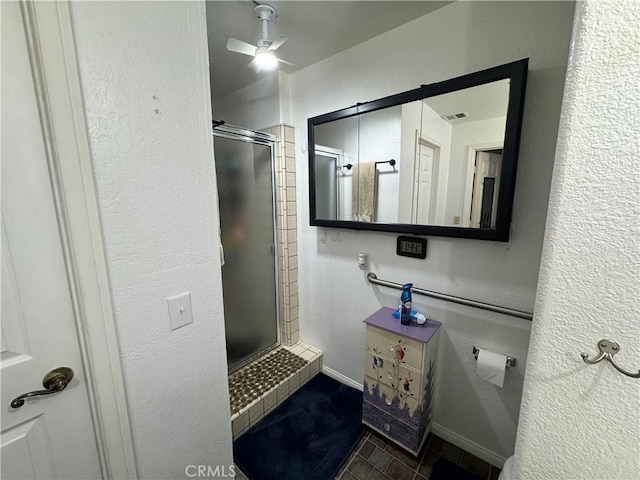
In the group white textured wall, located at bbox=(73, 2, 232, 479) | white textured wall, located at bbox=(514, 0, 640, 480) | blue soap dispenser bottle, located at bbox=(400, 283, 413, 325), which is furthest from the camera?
blue soap dispenser bottle, located at bbox=(400, 283, 413, 325)

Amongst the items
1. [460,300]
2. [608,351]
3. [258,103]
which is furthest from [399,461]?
[258,103]

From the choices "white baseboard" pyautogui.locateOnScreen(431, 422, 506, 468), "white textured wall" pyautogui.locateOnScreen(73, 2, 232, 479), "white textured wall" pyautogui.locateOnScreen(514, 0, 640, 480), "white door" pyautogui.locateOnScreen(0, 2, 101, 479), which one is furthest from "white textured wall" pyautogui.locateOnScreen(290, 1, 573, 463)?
"white door" pyautogui.locateOnScreen(0, 2, 101, 479)

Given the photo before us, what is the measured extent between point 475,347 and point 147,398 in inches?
59.1

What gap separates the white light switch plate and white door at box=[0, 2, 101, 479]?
23 centimetres

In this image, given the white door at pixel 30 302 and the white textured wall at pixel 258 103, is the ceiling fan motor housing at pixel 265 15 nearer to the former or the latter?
the white textured wall at pixel 258 103

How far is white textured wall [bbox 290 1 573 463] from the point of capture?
1.13m

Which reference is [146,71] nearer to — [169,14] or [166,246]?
[169,14]

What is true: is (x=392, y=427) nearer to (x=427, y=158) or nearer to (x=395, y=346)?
(x=395, y=346)

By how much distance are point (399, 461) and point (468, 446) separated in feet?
1.37

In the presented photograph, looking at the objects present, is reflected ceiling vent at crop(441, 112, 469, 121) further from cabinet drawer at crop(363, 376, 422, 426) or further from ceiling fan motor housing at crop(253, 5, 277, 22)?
cabinet drawer at crop(363, 376, 422, 426)

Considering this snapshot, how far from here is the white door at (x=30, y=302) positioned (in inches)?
23.1

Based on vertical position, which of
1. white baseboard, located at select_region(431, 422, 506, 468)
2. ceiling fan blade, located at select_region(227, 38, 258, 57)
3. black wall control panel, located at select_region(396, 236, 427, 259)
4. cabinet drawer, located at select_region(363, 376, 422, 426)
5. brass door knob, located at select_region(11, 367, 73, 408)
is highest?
ceiling fan blade, located at select_region(227, 38, 258, 57)

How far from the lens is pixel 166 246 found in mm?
815

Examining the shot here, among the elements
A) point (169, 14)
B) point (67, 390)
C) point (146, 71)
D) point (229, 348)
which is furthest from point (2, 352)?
point (229, 348)
